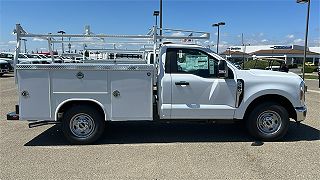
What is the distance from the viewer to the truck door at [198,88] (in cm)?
614

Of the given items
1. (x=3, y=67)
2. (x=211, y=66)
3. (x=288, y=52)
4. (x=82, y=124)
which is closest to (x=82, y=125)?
(x=82, y=124)

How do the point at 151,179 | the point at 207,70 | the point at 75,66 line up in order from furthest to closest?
the point at 207,70
the point at 75,66
the point at 151,179

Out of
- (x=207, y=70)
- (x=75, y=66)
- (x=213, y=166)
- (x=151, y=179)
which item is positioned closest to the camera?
(x=151, y=179)

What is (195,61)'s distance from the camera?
627 cm

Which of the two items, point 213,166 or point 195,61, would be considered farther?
point 195,61

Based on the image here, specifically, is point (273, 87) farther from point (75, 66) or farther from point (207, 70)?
point (75, 66)

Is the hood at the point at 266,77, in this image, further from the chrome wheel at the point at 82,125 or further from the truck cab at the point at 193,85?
the chrome wheel at the point at 82,125

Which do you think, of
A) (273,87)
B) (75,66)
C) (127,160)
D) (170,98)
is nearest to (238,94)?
(273,87)

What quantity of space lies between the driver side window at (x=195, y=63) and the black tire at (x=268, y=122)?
3.87 feet

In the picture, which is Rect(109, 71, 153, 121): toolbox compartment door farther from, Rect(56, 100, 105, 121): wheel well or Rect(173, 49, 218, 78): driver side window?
Rect(173, 49, 218, 78): driver side window

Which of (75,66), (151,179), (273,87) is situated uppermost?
(75,66)

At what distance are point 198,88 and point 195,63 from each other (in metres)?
0.52

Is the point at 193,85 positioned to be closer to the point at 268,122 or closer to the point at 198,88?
the point at 198,88

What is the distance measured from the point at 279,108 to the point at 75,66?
160 inches
